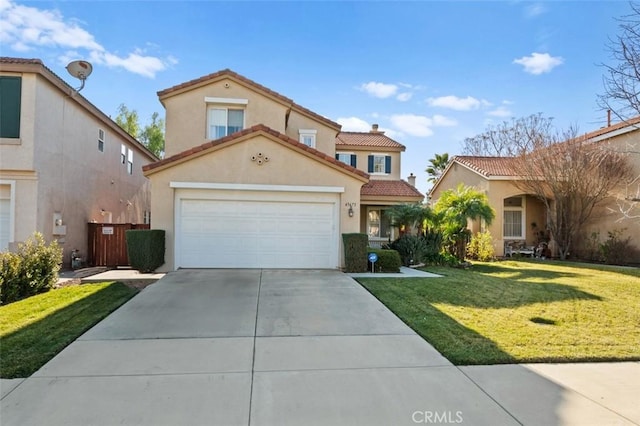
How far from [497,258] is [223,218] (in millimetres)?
14253

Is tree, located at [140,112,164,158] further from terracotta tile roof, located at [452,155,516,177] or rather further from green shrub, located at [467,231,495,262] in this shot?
green shrub, located at [467,231,495,262]

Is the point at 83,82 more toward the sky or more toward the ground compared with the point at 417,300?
more toward the sky

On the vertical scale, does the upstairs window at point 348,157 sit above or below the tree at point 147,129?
below

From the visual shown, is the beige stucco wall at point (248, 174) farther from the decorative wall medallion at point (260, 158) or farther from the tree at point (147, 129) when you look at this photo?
the tree at point (147, 129)

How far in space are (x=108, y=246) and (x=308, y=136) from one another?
10408 millimetres

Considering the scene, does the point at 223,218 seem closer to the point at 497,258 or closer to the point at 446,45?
the point at 446,45

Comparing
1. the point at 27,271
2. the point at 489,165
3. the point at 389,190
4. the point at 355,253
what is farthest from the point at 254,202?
the point at 489,165

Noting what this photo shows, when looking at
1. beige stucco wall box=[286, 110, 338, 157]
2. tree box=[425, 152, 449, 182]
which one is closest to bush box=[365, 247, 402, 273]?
beige stucco wall box=[286, 110, 338, 157]

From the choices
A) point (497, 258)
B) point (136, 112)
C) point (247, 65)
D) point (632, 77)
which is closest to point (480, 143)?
point (497, 258)

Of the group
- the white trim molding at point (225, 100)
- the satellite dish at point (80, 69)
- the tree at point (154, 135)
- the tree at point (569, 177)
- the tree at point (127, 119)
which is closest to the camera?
the satellite dish at point (80, 69)


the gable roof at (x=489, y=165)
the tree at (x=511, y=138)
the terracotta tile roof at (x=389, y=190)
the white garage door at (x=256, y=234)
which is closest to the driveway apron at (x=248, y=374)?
the white garage door at (x=256, y=234)

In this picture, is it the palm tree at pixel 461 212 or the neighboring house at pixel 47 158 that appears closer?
the neighboring house at pixel 47 158

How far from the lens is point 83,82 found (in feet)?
41.9

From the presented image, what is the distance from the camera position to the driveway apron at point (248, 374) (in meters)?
3.65
